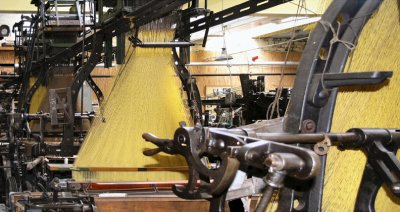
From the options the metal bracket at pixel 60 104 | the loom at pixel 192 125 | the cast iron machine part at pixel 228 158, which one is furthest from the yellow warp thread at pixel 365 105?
the metal bracket at pixel 60 104

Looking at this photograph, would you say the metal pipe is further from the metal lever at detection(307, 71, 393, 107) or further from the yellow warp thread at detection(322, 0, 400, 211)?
the metal lever at detection(307, 71, 393, 107)

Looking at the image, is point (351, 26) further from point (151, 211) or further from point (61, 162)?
point (61, 162)

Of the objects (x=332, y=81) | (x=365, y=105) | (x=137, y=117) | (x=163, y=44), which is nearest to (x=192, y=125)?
(x=137, y=117)

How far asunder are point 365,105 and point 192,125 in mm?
2222

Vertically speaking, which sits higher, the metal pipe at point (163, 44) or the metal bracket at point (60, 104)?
the metal pipe at point (163, 44)

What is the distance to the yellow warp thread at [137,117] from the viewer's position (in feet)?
10.3

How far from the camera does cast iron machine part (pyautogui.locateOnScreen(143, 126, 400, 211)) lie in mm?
916

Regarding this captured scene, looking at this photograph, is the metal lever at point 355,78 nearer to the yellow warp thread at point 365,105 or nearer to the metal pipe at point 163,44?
the yellow warp thread at point 365,105

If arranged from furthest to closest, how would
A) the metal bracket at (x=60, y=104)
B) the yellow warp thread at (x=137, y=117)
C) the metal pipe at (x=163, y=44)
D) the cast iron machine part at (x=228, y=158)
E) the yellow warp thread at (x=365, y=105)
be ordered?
the metal bracket at (x=60, y=104) < the metal pipe at (x=163, y=44) < the yellow warp thread at (x=137, y=117) < the yellow warp thread at (x=365, y=105) < the cast iron machine part at (x=228, y=158)

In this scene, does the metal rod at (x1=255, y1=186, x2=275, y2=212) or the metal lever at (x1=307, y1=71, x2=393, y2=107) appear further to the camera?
the metal lever at (x1=307, y1=71, x2=393, y2=107)

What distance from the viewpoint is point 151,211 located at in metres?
2.60

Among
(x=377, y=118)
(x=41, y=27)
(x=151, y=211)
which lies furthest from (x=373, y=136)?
(x=41, y=27)

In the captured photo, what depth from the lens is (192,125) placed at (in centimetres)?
350

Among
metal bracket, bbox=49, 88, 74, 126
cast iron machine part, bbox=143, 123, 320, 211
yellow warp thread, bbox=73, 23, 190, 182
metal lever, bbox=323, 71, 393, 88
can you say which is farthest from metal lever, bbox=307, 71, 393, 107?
metal bracket, bbox=49, 88, 74, 126
